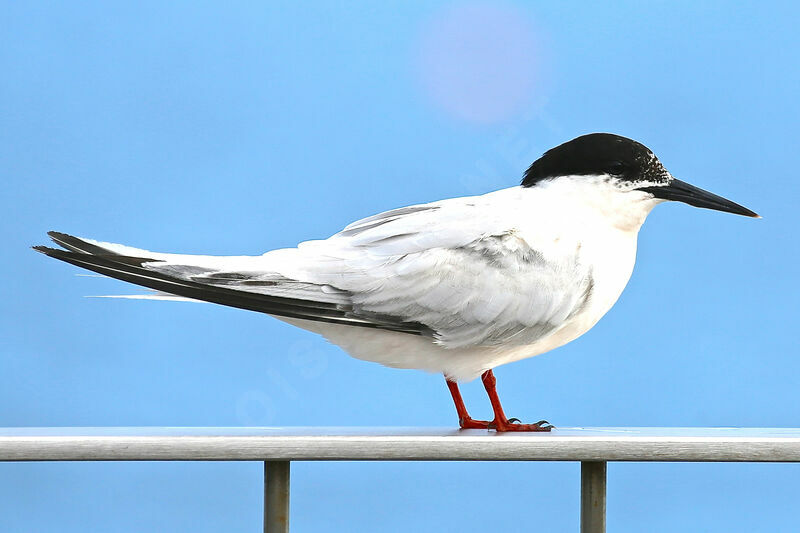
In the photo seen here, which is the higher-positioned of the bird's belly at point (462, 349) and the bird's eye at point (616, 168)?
the bird's eye at point (616, 168)

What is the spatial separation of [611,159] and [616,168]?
29 mm

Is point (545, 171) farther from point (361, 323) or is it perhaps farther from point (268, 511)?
point (268, 511)

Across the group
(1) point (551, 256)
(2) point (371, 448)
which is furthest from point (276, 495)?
(1) point (551, 256)

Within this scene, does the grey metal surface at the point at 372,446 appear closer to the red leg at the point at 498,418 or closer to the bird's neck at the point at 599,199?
the red leg at the point at 498,418

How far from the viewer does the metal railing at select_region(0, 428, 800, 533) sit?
2.04m

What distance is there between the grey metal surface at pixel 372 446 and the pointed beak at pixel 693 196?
2.06 feet

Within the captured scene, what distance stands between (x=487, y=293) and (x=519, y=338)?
13cm

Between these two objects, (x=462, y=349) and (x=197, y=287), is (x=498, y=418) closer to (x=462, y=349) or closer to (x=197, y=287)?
(x=462, y=349)

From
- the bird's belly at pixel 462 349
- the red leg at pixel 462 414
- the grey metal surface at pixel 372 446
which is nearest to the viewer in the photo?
the grey metal surface at pixel 372 446

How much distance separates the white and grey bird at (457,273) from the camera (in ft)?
7.37

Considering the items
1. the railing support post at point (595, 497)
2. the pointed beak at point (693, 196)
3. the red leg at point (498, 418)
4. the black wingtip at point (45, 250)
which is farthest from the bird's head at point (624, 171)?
the black wingtip at point (45, 250)

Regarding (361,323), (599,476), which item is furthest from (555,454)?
(361,323)

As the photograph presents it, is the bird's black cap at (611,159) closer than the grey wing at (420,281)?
No

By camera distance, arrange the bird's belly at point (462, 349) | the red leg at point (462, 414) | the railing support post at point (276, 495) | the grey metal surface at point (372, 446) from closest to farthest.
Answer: the grey metal surface at point (372, 446)
the railing support post at point (276, 495)
the bird's belly at point (462, 349)
the red leg at point (462, 414)
